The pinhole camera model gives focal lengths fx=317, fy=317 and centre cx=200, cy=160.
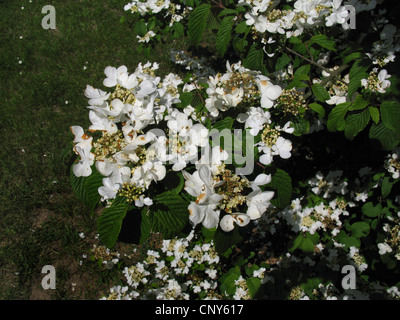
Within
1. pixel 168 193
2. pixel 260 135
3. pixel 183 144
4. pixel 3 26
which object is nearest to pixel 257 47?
pixel 260 135

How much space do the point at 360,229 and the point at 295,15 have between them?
1.60 m

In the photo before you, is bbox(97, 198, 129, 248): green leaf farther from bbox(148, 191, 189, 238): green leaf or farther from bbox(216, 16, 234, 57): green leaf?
bbox(216, 16, 234, 57): green leaf

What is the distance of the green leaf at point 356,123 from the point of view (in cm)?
160

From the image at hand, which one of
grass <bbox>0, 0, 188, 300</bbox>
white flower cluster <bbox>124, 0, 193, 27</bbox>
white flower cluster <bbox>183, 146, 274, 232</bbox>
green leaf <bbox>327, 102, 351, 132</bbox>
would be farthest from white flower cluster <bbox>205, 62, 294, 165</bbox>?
grass <bbox>0, 0, 188, 300</bbox>

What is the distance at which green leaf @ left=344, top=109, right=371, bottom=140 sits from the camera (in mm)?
1596

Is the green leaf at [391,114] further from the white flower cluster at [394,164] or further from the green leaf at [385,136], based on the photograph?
the white flower cluster at [394,164]

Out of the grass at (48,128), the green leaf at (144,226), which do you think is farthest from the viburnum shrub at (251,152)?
the grass at (48,128)

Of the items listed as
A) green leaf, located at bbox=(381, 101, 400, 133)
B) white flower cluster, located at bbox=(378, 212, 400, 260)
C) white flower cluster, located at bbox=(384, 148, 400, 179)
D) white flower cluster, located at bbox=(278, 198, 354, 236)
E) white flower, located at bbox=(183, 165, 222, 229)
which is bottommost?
white flower cluster, located at bbox=(378, 212, 400, 260)

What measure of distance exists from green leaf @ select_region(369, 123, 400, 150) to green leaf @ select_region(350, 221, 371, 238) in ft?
2.92

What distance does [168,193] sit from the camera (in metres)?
1.26

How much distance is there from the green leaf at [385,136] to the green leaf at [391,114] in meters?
0.15

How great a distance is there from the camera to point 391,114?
5.06 ft

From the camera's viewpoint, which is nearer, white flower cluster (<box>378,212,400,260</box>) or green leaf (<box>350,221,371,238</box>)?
white flower cluster (<box>378,212,400,260</box>)

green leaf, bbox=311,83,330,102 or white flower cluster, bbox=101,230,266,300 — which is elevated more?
green leaf, bbox=311,83,330,102
